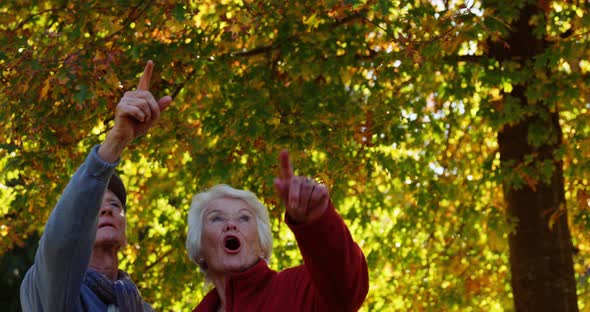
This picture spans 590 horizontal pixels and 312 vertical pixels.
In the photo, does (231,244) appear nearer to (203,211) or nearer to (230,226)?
(230,226)

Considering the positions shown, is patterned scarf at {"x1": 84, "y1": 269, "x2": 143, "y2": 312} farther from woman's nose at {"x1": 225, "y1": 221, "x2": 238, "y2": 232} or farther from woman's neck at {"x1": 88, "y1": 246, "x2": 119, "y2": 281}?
woman's nose at {"x1": 225, "y1": 221, "x2": 238, "y2": 232}

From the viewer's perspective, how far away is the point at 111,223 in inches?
173

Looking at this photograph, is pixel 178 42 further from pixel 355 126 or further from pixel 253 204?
pixel 253 204

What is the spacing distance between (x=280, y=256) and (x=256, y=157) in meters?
1.69

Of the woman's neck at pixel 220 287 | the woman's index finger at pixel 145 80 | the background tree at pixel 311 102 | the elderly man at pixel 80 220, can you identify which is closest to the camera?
the elderly man at pixel 80 220

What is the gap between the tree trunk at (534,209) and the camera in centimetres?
897

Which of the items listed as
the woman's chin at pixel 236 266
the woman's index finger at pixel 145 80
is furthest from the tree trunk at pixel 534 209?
the woman's index finger at pixel 145 80

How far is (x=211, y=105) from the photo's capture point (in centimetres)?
962

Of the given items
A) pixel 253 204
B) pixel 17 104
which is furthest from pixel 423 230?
pixel 253 204

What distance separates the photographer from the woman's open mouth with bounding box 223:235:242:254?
174 inches

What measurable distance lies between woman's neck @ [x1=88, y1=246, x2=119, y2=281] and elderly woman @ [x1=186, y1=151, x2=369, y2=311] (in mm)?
387

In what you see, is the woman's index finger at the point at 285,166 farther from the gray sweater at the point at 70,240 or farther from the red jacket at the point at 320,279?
the gray sweater at the point at 70,240

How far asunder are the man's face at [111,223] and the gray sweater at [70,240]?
26.5 inches

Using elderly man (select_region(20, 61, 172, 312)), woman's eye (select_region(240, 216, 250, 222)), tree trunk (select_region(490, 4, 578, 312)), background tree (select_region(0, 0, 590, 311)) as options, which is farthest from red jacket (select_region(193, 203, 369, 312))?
tree trunk (select_region(490, 4, 578, 312))
